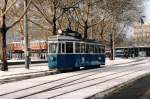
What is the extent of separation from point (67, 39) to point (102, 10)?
3682 cm

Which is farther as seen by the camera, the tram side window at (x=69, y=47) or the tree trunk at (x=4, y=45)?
the tram side window at (x=69, y=47)

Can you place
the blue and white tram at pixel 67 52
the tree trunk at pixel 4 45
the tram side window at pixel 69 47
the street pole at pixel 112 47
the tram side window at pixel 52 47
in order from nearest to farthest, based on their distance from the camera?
the tree trunk at pixel 4 45 → the blue and white tram at pixel 67 52 → the tram side window at pixel 52 47 → the tram side window at pixel 69 47 → the street pole at pixel 112 47

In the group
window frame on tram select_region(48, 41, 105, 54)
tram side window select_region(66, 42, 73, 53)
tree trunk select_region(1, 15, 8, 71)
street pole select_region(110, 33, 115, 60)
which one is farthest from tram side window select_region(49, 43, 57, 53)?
street pole select_region(110, 33, 115, 60)

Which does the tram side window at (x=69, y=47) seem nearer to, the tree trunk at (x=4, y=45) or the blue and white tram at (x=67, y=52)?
the blue and white tram at (x=67, y=52)

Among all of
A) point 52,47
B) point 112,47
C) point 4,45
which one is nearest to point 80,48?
point 52,47

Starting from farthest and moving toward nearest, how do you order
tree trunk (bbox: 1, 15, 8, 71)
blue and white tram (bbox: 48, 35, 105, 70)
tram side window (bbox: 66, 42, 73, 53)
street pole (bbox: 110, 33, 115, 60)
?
street pole (bbox: 110, 33, 115, 60) < tram side window (bbox: 66, 42, 73, 53) < blue and white tram (bbox: 48, 35, 105, 70) < tree trunk (bbox: 1, 15, 8, 71)

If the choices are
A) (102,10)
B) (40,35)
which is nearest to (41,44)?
(40,35)

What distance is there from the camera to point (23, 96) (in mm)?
19828

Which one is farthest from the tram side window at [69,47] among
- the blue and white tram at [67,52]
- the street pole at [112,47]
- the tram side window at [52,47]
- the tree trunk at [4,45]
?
the street pole at [112,47]

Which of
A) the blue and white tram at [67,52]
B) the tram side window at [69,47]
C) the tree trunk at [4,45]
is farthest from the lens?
the tram side window at [69,47]

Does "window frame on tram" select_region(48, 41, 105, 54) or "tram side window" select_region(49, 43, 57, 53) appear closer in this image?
"window frame on tram" select_region(48, 41, 105, 54)

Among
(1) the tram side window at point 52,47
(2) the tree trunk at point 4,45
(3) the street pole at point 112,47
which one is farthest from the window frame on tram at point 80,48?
(3) the street pole at point 112,47

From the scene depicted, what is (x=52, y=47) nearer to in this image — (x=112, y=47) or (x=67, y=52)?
(x=67, y=52)

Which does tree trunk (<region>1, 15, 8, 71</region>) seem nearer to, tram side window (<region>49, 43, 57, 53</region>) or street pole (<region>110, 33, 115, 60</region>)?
tram side window (<region>49, 43, 57, 53</region>)
